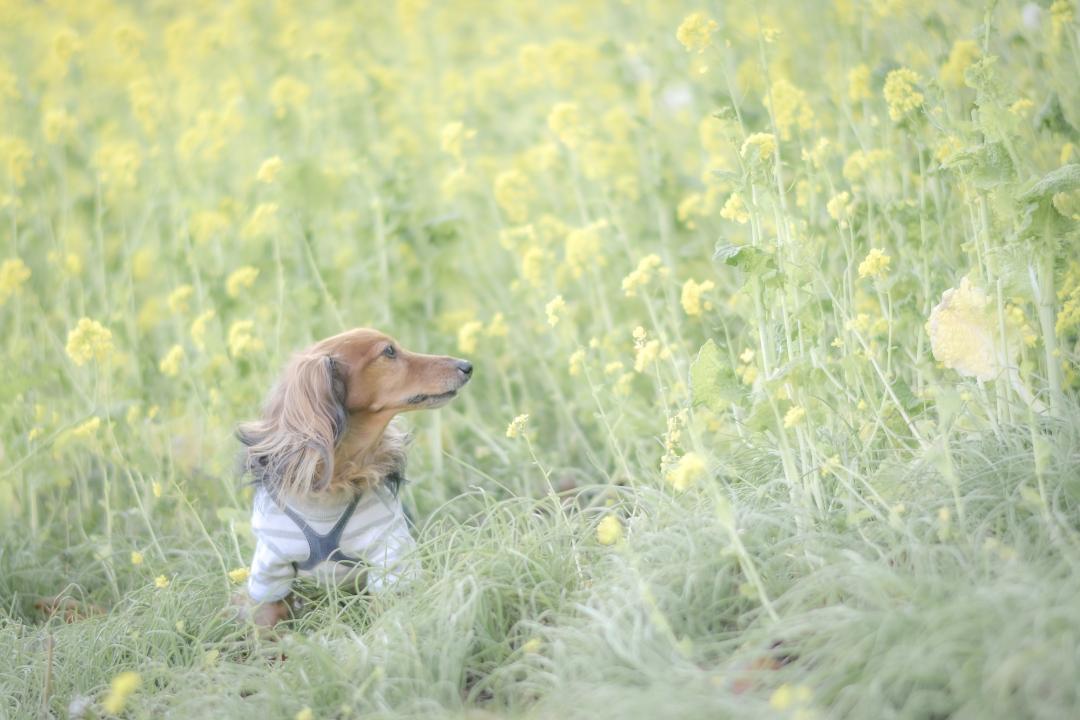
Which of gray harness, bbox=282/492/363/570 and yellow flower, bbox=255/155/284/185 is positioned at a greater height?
yellow flower, bbox=255/155/284/185

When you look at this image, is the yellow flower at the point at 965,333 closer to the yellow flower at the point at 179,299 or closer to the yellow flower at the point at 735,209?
the yellow flower at the point at 735,209

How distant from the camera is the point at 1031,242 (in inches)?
116

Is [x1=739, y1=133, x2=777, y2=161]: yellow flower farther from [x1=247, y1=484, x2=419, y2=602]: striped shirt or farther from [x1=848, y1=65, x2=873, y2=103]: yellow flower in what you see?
[x1=247, y1=484, x2=419, y2=602]: striped shirt

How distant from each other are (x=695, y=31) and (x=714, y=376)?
1.00 meters

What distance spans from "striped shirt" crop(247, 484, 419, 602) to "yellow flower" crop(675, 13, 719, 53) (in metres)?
1.58

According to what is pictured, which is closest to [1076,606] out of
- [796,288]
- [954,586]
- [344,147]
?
[954,586]

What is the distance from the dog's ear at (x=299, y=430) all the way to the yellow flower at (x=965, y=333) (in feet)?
5.59

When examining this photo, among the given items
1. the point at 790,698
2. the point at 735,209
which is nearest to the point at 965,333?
the point at 735,209

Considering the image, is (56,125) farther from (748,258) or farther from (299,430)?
(748,258)

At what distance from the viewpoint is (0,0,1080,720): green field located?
2486mm

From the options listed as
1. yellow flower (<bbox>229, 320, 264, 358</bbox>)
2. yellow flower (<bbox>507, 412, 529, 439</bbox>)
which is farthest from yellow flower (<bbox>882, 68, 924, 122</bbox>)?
yellow flower (<bbox>229, 320, 264, 358</bbox>)

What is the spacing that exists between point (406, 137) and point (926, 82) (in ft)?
9.67

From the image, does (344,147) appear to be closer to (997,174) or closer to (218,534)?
(218,534)

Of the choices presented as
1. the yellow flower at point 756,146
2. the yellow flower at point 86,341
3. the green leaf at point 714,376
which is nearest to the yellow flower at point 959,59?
the yellow flower at point 756,146
